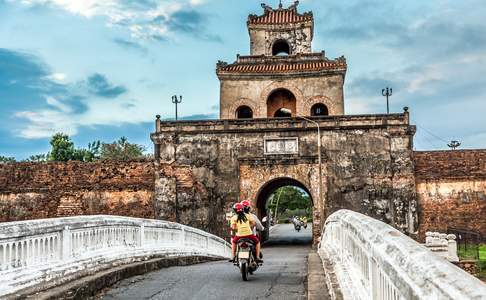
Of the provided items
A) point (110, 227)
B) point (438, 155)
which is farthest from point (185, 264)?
point (438, 155)

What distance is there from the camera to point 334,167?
23.6 meters

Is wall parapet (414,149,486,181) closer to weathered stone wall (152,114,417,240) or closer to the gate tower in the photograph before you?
weathered stone wall (152,114,417,240)

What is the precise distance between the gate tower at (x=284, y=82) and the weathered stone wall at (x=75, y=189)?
6059 millimetres

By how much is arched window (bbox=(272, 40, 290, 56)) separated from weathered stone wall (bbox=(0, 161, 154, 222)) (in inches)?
403

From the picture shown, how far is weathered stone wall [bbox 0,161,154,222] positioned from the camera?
24.6 metres

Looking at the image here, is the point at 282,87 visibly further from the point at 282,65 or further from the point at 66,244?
the point at 66,244

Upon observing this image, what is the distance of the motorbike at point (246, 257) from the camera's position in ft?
28.0

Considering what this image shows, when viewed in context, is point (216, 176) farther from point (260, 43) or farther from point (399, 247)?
point (399, 247)

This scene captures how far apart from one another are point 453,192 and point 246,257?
1683 centimetres

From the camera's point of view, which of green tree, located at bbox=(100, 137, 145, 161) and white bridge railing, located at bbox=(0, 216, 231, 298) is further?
green tree, located at bbox=(100, 137, 145, 161)

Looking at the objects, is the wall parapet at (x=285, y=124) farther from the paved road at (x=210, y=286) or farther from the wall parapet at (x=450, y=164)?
the paved road at (x=210, y=286)

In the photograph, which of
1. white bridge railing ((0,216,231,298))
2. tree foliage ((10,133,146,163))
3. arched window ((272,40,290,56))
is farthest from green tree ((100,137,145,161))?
white bridge railing ((0,216,231,298))

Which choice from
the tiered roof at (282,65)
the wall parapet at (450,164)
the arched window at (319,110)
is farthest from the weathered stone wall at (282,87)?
the wall parapet at (450,164)

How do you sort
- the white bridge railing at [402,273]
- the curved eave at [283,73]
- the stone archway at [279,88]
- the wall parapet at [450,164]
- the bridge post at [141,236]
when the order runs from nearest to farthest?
1. the white bridge railing at [402,273]
2. the bridge post at [141,236]
3. the wall parapet at [450,164]
4. the curved eave at [283,73]
5. the stone archway at [279,88]
